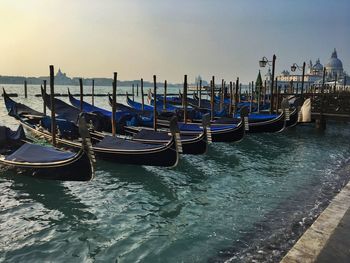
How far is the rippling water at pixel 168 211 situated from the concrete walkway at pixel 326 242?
0.58 m

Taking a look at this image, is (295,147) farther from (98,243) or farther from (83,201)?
(98,243)

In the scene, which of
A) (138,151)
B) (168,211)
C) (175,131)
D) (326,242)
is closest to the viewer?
(326,242)

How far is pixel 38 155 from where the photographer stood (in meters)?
6.70

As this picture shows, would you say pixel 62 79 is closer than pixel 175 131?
No

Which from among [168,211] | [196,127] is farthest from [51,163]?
[196,127]

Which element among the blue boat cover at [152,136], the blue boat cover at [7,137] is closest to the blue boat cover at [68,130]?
the blue boat cover at [7,137]

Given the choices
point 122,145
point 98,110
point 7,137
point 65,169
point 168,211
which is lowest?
point 168,211

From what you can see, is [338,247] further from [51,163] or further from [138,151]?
[138,151]

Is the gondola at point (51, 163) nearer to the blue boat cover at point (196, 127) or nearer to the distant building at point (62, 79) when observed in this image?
the blue boat cover at point (196, 127)

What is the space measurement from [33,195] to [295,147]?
8573mm

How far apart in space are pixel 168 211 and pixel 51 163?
2298 millimetres

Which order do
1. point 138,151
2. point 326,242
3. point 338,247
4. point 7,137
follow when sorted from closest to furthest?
1. point 338,247
2. point 326,242
3. point 138,151
4. point 7,137

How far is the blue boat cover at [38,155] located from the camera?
6469 mm

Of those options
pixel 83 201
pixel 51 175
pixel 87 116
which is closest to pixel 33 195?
pixel 51 175
